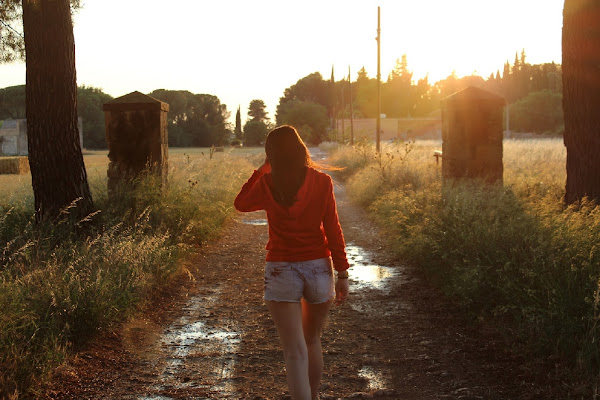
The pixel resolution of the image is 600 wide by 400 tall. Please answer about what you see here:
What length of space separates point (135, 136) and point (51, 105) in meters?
2.65

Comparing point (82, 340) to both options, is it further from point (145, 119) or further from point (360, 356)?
point (145, 119)

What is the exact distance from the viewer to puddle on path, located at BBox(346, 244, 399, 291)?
7465mm

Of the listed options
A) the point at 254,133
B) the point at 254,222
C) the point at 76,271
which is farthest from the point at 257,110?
the point at 76,271

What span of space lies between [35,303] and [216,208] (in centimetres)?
677

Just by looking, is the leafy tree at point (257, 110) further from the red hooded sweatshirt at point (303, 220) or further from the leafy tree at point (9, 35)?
the red hooded sweatshirt at point (303, 220)

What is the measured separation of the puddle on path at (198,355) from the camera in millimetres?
4438

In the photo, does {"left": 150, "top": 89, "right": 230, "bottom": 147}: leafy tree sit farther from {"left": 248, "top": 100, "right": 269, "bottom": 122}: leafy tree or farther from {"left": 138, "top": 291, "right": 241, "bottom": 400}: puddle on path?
{"left": 138, "top": 291, "right": 241, "bottom": 400}: puddle on path

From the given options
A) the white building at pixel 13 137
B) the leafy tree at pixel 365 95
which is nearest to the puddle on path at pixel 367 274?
the white building at pixel 13 137

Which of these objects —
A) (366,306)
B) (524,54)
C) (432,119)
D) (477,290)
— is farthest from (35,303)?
(524,54)

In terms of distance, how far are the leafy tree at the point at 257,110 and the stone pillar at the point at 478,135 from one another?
83668mm

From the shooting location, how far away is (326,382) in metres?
4.51

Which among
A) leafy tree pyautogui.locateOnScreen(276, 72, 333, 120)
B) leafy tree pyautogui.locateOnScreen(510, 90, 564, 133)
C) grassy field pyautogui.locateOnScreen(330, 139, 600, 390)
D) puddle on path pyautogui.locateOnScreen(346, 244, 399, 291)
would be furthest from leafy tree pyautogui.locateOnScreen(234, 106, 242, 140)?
puddle on path pyautogui.locateOnScreen(346, 244, 399, 291)

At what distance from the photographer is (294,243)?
3469 mm

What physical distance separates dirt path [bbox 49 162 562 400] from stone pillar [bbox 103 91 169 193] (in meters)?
3.86
